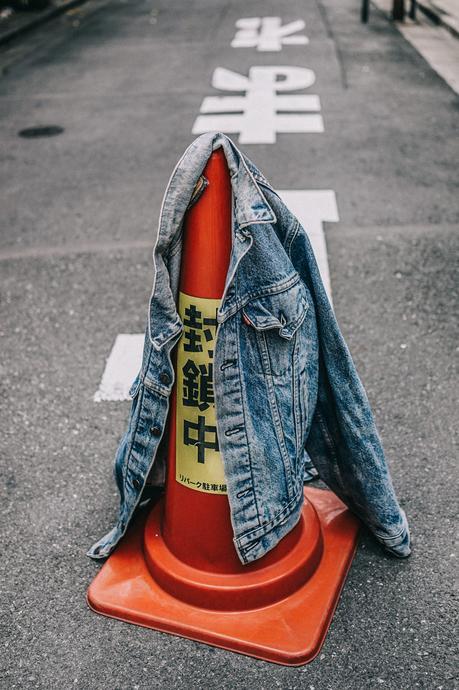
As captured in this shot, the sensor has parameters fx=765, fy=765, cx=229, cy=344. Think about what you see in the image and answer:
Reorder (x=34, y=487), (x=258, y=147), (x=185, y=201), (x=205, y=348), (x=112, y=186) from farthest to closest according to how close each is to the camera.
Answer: (x=258, y=147)
(x=112, y=186)
(x=34, y=487)
(x=205, y=348)
(x=185, y=201)

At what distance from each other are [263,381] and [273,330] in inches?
6.9

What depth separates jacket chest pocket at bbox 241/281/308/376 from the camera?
2408 mm

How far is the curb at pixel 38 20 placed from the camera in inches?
601

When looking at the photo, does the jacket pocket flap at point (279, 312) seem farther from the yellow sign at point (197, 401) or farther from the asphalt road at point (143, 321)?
the asphalt road at point (143, 321)

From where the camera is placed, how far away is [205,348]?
2498 millimetres

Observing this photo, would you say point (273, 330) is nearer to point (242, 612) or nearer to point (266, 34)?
point (242, 612)

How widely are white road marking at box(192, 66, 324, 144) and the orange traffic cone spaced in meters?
5.85

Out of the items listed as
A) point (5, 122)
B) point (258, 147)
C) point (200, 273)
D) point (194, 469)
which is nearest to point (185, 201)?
point (200, 273)

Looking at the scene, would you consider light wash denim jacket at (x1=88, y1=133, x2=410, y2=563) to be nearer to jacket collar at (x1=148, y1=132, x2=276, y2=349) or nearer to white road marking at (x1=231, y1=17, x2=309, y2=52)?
jacket collar at (x1=148, y1=132, x2=276, y2=349)

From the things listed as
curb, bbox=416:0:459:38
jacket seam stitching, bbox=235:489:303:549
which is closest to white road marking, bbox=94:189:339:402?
jacket seam stitching, bbox=235:489:303:549

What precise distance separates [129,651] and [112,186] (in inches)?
201

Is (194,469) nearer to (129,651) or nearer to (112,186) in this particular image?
(129,651)

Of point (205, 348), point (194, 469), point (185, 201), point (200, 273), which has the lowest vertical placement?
point (194, 469)

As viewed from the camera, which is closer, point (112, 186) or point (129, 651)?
point (129, 651)
